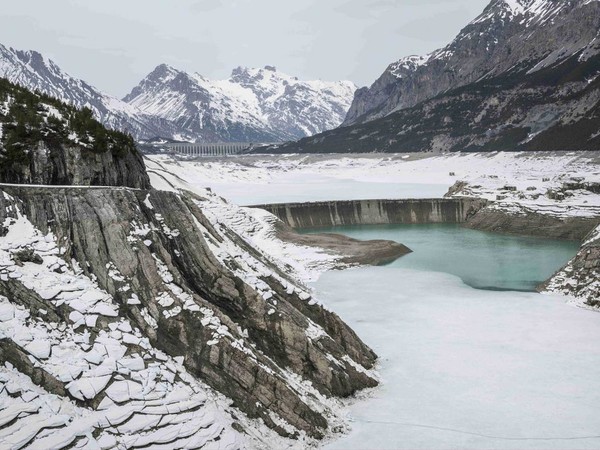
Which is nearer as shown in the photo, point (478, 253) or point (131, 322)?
point (131, 322)

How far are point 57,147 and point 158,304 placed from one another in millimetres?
6193

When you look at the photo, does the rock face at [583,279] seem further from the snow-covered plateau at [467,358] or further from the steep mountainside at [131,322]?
the steep mountainside at [131,322]

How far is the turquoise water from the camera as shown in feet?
130

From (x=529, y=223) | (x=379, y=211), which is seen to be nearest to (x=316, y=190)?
(x=379, y=211)

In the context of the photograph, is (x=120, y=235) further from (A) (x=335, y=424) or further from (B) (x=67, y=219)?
(A) (x=335, y=424)

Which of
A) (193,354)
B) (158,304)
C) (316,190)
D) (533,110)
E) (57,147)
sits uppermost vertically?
(533,110)

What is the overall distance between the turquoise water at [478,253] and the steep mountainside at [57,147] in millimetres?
23271

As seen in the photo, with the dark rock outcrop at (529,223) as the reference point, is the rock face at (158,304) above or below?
above

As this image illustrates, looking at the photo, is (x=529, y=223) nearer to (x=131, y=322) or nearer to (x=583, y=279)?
(x=583, y=279)

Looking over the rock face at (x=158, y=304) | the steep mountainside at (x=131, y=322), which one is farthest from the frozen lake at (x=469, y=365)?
the rock face at (x=158, y=304)

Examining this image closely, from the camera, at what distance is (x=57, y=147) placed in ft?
63.2

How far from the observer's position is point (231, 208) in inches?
2087

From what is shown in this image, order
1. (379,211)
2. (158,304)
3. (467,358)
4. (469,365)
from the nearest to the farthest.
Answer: (158,304) < (469,365) < (467,358) < (379,211)

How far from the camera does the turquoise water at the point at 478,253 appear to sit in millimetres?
39500
